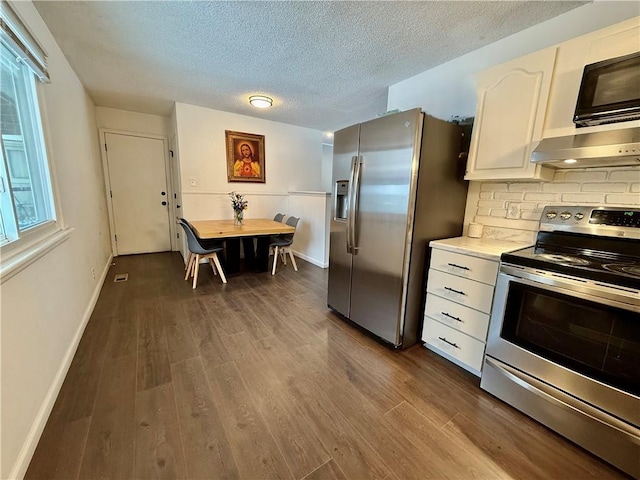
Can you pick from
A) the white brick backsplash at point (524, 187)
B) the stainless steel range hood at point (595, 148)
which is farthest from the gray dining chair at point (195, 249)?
the stainless steel range hood at point (595, 148)

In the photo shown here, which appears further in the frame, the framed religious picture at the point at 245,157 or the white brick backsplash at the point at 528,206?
the framed religious picture at the point at 245,157

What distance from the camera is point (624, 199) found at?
1.50m

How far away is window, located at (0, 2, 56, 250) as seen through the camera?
1.29 meters

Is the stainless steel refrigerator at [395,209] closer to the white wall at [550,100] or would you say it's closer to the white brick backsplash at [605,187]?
the white wall at [550,100]

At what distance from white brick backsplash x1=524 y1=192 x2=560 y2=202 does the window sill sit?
298cm

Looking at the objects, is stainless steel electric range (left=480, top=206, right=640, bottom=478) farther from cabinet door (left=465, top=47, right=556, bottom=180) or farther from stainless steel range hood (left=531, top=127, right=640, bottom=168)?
cabinet door (left=465, top=47, right=556, bottom=180)

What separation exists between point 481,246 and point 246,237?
291 cm

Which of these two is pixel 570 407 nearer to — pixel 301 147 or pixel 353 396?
pixel 353 396

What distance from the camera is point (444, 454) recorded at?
125 cm

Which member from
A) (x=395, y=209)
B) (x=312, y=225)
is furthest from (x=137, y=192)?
(x=395, y=209)

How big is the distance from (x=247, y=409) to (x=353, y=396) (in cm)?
64

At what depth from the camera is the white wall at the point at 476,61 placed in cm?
156

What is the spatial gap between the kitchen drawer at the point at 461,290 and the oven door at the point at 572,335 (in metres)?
0.10

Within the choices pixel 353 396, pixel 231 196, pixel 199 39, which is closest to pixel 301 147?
pixel 231 196
